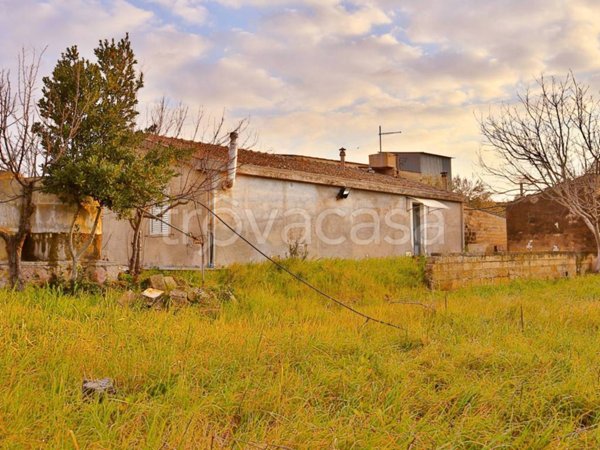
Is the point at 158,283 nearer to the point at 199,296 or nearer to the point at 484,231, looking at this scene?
the point at 199,296

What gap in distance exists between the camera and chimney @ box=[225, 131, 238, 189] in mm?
12258

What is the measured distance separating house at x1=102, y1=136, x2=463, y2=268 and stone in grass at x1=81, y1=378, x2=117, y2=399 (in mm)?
6910

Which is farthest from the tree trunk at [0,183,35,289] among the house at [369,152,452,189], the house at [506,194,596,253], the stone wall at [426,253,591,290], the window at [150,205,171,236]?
the house at [369,152,452,189]

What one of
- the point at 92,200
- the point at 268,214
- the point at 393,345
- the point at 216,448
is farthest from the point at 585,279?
the point at 216,448

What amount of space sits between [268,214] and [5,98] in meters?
7.62

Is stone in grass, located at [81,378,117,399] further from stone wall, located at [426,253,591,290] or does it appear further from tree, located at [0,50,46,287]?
stone wall, located at [426,253,591,290]

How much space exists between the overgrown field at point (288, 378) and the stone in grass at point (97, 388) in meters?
0.07

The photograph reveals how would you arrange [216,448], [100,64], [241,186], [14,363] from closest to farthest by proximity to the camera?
[216,448] → [14,363] → [100,64] → [241,186]

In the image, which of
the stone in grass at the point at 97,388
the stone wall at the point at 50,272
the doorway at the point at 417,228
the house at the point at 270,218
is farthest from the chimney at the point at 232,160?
the stone in grass at the point at 97,388

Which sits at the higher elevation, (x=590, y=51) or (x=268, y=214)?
(x=590, y=51)

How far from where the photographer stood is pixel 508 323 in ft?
22.5

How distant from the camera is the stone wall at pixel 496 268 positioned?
1171 centimetres

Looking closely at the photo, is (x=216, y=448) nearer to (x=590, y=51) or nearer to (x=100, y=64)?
(x=100, y=64)

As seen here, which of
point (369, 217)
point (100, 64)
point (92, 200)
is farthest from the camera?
point (369, 217)
